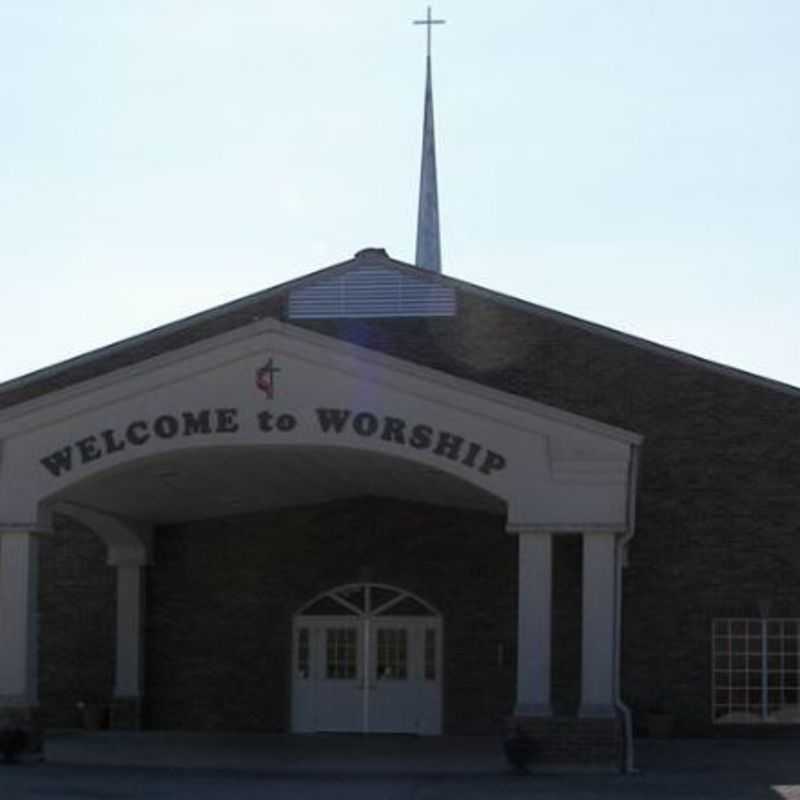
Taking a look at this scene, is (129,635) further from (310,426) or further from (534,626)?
(534,626)

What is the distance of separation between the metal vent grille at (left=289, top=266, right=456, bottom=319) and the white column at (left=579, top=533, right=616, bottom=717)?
10059 mm

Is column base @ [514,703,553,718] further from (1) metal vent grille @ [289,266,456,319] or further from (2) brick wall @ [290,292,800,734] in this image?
(1) metal vent grille @ [289,266,456,319]

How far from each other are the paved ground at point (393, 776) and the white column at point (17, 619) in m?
1.02

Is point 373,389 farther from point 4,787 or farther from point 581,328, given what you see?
point 581,328

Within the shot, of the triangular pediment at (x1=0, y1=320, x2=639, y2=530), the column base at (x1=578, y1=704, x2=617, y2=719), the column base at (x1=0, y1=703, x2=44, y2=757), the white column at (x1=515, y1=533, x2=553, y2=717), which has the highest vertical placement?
the triangular pediment at (x1=0, y1=320, x2=639, y2=530)

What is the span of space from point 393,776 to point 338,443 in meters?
4.07

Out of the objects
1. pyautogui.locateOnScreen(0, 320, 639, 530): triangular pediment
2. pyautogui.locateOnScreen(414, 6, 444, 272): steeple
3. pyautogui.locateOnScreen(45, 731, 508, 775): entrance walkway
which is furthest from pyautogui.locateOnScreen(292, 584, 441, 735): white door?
pyautogui.locateOnScreen(414, 6, 444, 272): steeple

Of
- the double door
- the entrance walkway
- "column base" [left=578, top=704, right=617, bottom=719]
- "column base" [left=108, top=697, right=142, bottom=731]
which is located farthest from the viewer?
the double door

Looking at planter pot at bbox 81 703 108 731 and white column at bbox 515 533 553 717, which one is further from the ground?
white column at bbox 515 533 553 717

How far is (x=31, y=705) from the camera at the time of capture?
79.3 feet

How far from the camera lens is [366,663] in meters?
32.2

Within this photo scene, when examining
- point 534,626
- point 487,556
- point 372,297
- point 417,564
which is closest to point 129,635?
point 417,564

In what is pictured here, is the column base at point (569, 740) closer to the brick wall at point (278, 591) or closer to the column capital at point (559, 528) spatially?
the column capital at point (559, 528)

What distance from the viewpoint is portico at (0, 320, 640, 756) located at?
76.9 feet
